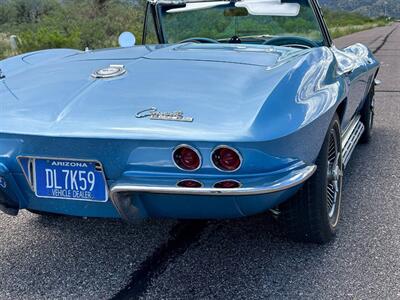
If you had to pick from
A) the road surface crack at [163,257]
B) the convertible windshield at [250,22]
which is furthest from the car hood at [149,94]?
the convertible windshield at [250,22]

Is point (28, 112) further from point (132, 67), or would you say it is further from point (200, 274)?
point (200, 274)

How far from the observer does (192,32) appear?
4184 millimetres

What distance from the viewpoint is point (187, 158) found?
2070mm

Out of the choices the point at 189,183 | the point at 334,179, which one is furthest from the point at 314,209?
the point at 189,183

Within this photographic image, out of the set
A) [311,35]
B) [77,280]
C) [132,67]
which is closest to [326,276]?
[77,280]

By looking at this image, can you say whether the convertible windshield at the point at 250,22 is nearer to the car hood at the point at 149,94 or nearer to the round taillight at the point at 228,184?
the car hood at the point at 149,94

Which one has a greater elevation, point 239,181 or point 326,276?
point 239,181

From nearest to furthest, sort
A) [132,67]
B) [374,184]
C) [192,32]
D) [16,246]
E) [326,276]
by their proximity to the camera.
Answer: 1. [326,276]
2. [132,67]
3. [16,246]
4. [374,184]
5. [192,32]

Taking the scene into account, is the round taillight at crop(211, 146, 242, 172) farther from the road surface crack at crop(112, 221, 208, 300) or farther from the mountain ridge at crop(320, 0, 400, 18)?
the mountain ridge at crop(320, 0, 400, 18)

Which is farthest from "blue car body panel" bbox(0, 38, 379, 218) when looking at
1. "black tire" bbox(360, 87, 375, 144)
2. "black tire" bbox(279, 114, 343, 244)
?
"black tire" bbox(360, 87, 375, 144)

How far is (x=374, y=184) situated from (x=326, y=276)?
4.78 feet

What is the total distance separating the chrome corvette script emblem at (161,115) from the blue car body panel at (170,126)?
0.02 m

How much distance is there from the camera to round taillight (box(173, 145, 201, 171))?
2.05 metres

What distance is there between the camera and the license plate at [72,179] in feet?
7.16
